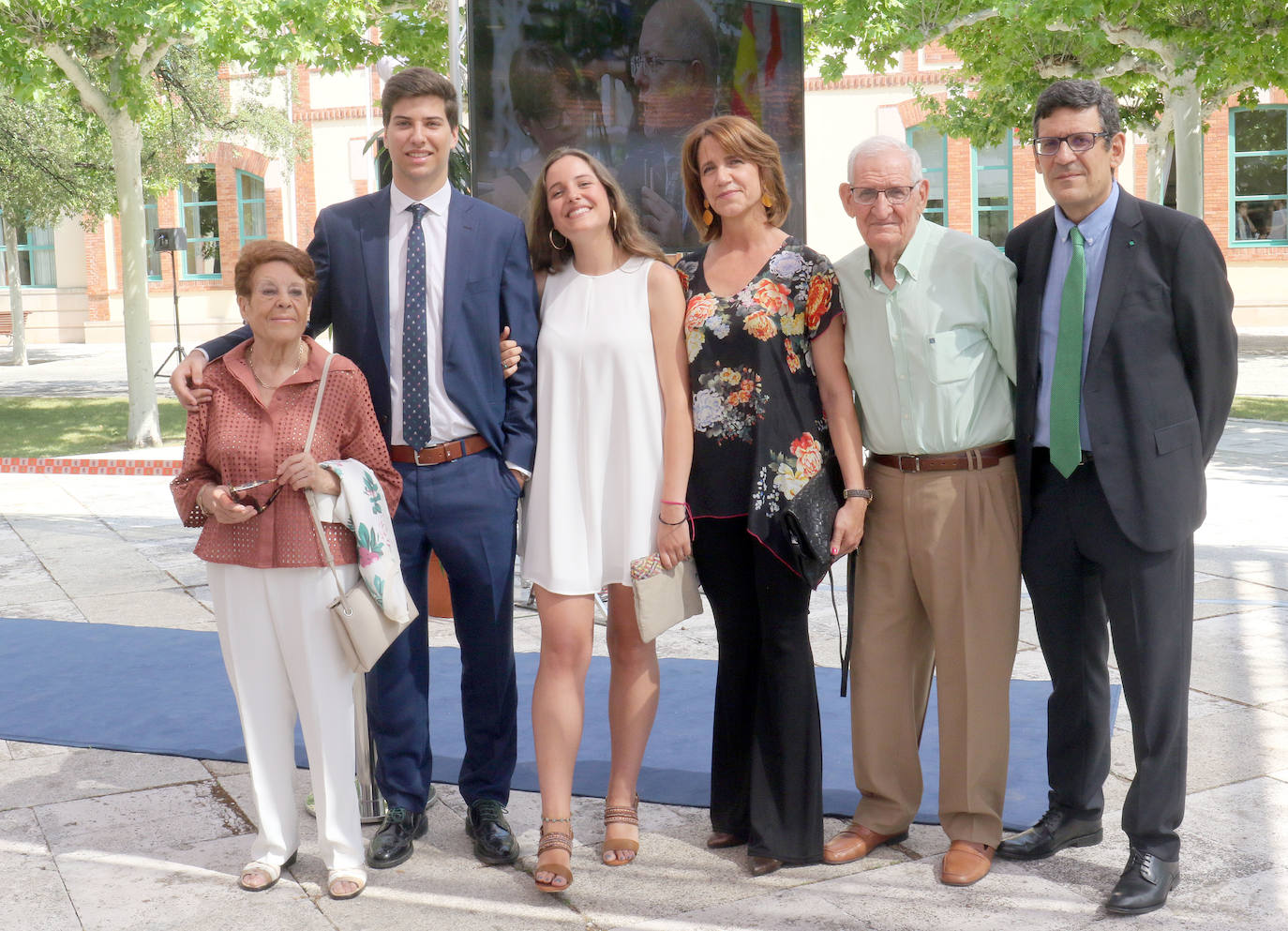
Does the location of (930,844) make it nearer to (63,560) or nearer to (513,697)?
(513,697)

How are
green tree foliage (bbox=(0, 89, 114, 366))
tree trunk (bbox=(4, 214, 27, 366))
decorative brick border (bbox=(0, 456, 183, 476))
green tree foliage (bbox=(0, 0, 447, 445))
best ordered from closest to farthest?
1. green tree foliage (bbox=(0, 0, 447, 445))
2. decorative brick border (bbox=(0, 456, 183, 476))
3. green tree foliage (bbox=(0, 89, 114, 366))
4. tree trunk (bbox=(4, 214, 27, 366))

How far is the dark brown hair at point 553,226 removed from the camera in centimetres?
366

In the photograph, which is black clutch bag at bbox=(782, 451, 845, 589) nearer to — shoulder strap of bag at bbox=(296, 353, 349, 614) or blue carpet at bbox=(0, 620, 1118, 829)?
blue carpet at bbox=(0, 620, 1118, 829)

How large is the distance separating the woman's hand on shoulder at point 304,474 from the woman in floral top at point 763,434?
96 centimetres

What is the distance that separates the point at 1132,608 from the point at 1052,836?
72 centimetres

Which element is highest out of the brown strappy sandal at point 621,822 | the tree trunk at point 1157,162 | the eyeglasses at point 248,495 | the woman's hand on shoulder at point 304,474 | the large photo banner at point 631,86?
the tree trunk at point 1157,162

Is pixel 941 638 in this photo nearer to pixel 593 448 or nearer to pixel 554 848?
pixel 593 448

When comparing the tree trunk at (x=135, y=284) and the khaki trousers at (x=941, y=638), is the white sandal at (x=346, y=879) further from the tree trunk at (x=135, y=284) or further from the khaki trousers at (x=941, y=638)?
the tree trunk at (x=135, y=284)

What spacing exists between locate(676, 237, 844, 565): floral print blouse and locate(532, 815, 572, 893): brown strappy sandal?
94cm

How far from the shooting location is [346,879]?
3576mm

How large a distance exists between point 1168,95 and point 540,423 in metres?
13.7

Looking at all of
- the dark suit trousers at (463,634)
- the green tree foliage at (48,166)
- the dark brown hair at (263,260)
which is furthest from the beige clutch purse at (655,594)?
the green tree foliage at (48,166)

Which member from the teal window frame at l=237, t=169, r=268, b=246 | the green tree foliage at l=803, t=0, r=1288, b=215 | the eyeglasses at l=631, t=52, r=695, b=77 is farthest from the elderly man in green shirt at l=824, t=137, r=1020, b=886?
the teal window frame at l=237, t=169, r=268, b=246

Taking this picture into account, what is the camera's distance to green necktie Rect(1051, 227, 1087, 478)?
3383 mm
